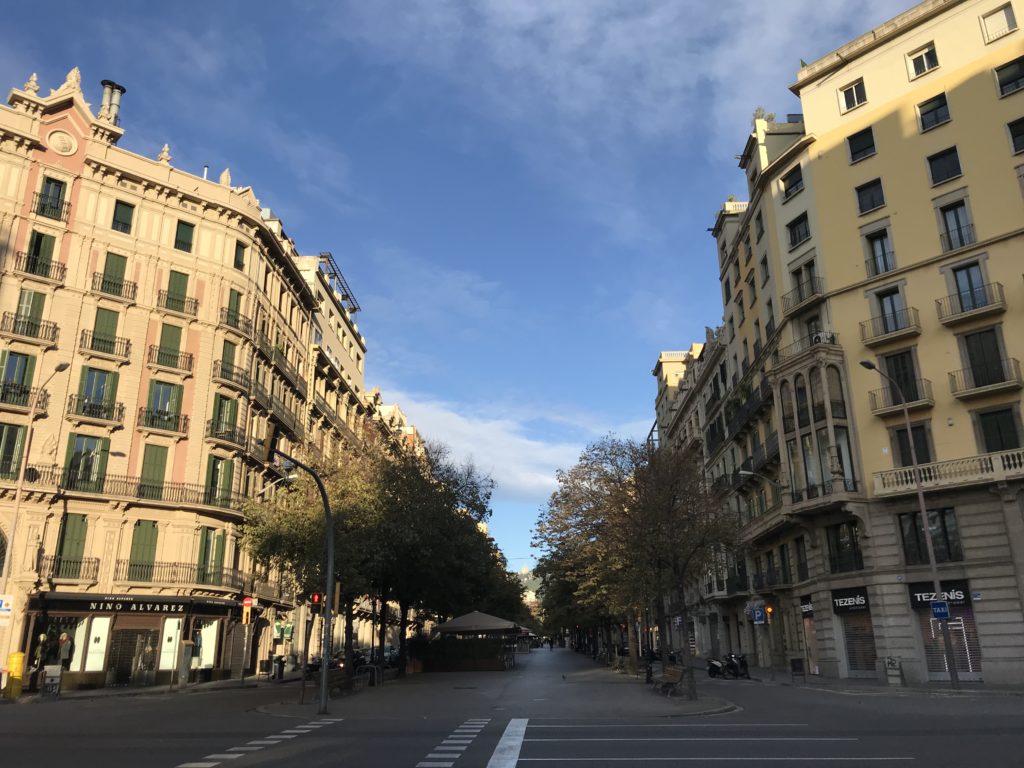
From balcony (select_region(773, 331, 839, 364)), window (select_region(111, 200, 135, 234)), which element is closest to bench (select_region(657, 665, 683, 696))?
balcony (select_region(773, 331, 839, 364))

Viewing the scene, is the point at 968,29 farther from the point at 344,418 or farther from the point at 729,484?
the point at 344,418

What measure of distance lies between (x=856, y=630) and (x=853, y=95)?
83.0 feet

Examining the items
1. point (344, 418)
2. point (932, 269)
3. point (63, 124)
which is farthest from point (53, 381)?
point (932, 269)

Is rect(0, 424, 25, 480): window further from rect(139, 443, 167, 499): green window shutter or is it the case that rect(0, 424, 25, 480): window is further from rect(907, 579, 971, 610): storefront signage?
rect(907, 579, 971, 610): storefront signage

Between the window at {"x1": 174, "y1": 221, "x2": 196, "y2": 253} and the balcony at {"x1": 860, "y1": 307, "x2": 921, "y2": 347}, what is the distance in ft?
111

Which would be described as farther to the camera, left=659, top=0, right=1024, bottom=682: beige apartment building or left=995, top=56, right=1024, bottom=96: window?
left=995, top=56, right=1024, bottom=96: window

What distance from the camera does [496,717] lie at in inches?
765

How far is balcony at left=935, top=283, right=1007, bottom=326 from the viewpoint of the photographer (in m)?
30.8

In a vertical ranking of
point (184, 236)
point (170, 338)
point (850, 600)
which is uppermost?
point (184, 236)

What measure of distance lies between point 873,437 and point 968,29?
1843cm

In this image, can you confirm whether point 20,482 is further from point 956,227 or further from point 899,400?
point 956,227

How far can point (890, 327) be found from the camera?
34.2 m

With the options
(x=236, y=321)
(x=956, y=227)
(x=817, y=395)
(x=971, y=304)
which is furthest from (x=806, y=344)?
(x=236, y=321)

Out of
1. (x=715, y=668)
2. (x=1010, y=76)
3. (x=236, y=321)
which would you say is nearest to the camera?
(x=1010, y=76)
